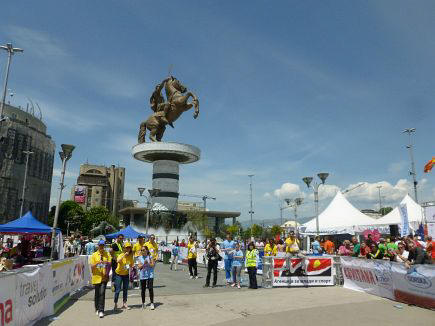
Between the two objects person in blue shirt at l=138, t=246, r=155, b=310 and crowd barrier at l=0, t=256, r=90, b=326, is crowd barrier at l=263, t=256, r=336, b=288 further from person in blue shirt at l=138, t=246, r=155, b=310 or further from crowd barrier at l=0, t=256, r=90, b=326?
crowd barrier at l=0, t=256, r=90, b=326

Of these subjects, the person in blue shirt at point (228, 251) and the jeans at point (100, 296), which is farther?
the person in blue shirt at point (228, 251)

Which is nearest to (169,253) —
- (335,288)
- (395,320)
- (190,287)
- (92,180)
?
(190,287)

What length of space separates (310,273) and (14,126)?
63.7 m

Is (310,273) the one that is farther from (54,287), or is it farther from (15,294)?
(15,294)

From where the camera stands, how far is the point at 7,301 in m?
6.91

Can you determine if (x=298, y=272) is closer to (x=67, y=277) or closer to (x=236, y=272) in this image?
(x=236, y=272)

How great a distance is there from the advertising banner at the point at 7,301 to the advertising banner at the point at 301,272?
957 cm

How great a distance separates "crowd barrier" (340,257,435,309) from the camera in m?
10.2

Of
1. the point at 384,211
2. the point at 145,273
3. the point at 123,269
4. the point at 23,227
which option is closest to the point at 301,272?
the point at 145,273

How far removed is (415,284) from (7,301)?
1016 cm

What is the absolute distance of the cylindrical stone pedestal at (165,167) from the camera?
1825 inches

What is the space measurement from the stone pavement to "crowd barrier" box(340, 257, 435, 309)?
1.29 feet

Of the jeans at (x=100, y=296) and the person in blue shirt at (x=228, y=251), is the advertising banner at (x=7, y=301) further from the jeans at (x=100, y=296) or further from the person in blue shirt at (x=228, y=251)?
the person in blue shirt at (x=228, y=251)

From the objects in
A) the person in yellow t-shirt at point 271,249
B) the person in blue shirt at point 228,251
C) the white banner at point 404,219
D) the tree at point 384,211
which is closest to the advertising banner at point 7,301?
the person in blue shirt at point 228,251
